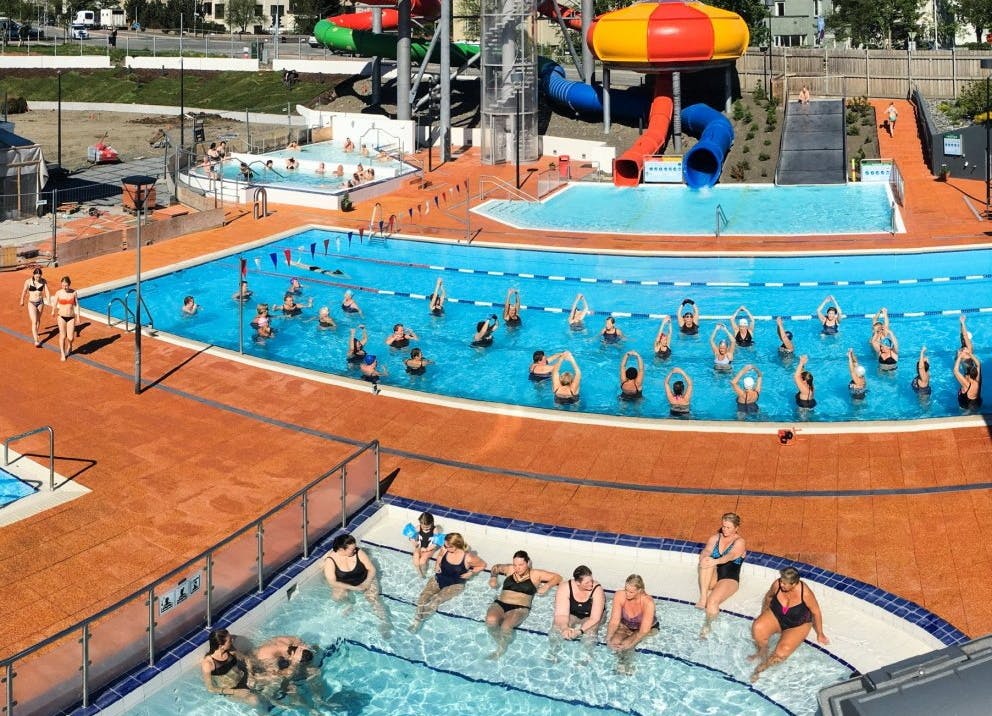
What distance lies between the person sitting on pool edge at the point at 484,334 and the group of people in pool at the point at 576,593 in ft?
33.2

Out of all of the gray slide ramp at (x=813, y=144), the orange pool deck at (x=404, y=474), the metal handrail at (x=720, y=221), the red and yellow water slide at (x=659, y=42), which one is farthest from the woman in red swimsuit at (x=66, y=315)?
the gray slide ramp at (x=813, y=144)

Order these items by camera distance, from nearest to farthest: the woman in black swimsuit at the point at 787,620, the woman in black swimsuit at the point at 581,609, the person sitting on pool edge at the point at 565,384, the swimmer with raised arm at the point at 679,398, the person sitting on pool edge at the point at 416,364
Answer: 1. the woman in black swimsuit at the point at 787,620
2. the woman in black swimsuit at the point at 581,609
3. the swimmer with raised arm at the point at 679,398
4. the person sitting on pool edge at the point at 565,384
5. the person sitting on pool edge at the point at 416,364

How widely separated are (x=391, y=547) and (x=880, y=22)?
5457cm

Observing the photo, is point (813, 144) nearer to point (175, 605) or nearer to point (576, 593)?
point (576, 593)

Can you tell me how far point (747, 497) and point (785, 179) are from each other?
83.1 ft

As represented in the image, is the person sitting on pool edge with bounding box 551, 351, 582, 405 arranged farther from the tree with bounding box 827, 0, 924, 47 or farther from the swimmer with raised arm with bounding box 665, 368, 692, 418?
the tree with bounding box 827, 0, 924, 47

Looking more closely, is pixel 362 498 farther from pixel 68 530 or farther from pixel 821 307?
pixel 821 307

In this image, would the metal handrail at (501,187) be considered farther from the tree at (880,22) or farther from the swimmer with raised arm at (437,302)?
the tree at (880,22)

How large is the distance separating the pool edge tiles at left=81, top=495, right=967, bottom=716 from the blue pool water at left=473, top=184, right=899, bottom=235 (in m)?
19.4

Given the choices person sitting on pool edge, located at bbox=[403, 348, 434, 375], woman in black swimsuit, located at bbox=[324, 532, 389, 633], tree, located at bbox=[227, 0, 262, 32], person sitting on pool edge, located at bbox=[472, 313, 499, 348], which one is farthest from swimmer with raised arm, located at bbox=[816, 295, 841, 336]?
tree, located at bbox=[227, 0, 262, 32]

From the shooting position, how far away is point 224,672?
37.1 ft

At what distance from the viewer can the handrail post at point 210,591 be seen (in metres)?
12.0

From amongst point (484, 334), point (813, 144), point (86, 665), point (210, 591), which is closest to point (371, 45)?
point (813, 144)

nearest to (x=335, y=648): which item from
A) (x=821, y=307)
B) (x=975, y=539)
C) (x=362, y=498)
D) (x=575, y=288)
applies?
(x=362, y=498)
